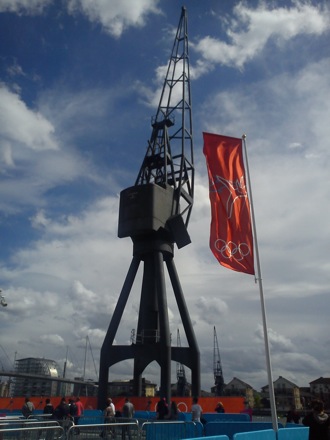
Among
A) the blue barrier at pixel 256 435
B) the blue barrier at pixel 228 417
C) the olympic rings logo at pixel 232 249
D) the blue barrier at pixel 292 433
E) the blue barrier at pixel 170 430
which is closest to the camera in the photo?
the blue barrier at pixel 256 435

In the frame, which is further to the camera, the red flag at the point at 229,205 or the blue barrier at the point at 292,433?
the red flag at the point at 229,205

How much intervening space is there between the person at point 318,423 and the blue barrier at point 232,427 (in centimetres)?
607

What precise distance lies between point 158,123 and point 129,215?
10961 millimetres

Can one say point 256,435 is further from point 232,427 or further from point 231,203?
point 231,203

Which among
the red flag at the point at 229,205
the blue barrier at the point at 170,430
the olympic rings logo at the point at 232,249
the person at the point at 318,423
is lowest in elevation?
the blue barrier at the point at 170,430

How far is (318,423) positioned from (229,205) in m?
7.34

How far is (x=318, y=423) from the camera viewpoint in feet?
22.8

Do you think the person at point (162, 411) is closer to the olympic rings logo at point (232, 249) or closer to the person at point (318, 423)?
the olympic rings logo at point (232, 249)

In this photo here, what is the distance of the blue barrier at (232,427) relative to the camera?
12.6m

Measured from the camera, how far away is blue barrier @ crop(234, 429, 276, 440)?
25.8 feet

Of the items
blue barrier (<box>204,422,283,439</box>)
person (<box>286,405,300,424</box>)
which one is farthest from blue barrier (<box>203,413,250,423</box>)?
blue barrier (<box>204,422,283,439</box>)

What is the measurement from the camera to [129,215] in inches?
1238

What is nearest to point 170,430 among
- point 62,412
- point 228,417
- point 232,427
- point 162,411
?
point 232,427

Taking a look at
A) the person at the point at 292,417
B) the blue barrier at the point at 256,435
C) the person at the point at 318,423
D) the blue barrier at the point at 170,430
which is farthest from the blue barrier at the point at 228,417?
the person at the point at 318,423
